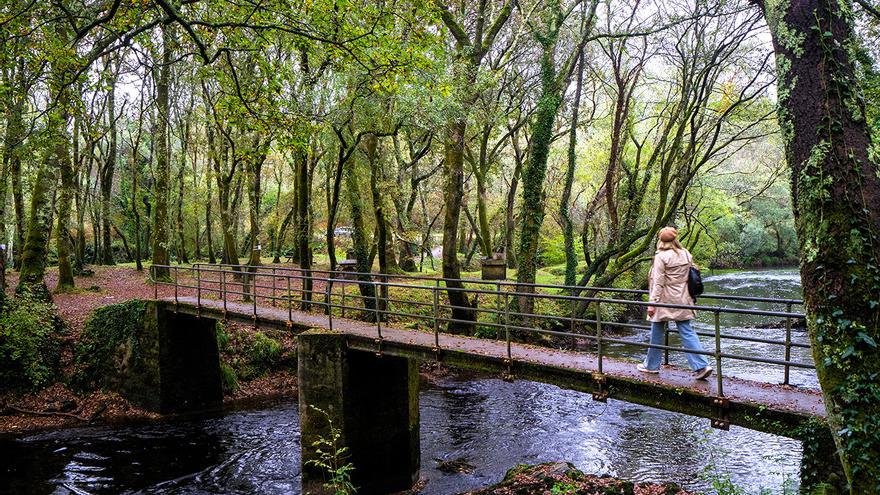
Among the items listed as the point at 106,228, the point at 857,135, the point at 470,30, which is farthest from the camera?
the point at 106,228

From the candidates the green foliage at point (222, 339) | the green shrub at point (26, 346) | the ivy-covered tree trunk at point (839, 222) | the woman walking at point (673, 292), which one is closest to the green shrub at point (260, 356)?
the green foliage at point (222, 339)

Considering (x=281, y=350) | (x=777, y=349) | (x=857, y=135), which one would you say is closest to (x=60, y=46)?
(x=857, y=135)

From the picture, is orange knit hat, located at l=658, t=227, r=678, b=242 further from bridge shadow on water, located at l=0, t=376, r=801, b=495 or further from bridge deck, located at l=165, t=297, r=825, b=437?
bridge shadow on water, located at l=0, t=376, r=801, b=495

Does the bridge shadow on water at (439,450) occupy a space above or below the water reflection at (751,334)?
below

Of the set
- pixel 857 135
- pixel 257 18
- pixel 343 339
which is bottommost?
pixel 343 339

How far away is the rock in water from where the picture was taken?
25.6ft

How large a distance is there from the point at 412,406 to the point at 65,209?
15390 mm

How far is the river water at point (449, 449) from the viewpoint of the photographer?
9805 millimetres

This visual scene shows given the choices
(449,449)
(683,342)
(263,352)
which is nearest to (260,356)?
(263,352)

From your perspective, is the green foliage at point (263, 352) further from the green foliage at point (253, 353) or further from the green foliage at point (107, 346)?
the green foliage at point (107, 346)

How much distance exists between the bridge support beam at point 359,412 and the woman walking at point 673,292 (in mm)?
5011

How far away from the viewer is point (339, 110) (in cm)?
1548

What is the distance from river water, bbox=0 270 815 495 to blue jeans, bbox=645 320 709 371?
8.75 ft

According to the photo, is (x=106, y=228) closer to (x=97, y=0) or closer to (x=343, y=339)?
(x=97, y=0)
